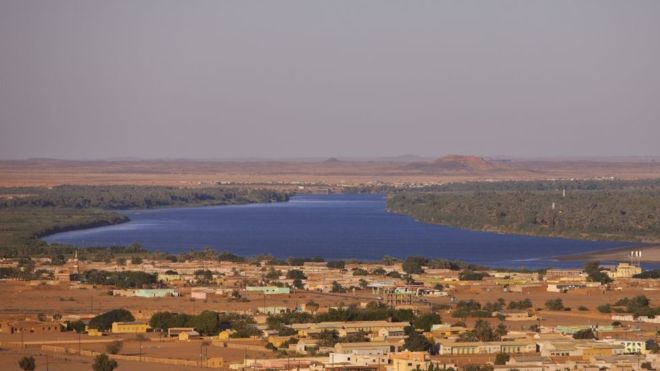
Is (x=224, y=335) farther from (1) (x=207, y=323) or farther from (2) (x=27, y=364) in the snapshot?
(2) (x=27, y=364)

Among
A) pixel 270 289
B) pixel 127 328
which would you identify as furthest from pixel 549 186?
pixel 127 328

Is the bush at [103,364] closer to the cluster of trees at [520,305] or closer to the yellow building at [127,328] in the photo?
the yellow building at [127,328]

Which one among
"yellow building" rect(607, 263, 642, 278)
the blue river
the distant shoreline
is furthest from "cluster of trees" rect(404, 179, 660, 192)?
"yellow building" rect(607, 263, 642, 278)

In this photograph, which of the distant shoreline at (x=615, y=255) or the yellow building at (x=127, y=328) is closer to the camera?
the yellow building at (x=127, y=328)

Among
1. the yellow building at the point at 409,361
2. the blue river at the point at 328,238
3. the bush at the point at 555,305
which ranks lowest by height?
the blue river at the point at 328,238

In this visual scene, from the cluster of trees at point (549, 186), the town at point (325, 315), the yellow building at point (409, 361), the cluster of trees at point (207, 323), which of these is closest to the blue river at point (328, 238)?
the town at point (325, 315)

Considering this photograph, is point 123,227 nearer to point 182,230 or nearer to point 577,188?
point 182,230

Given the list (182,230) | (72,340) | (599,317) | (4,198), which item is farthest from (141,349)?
(4,198)
